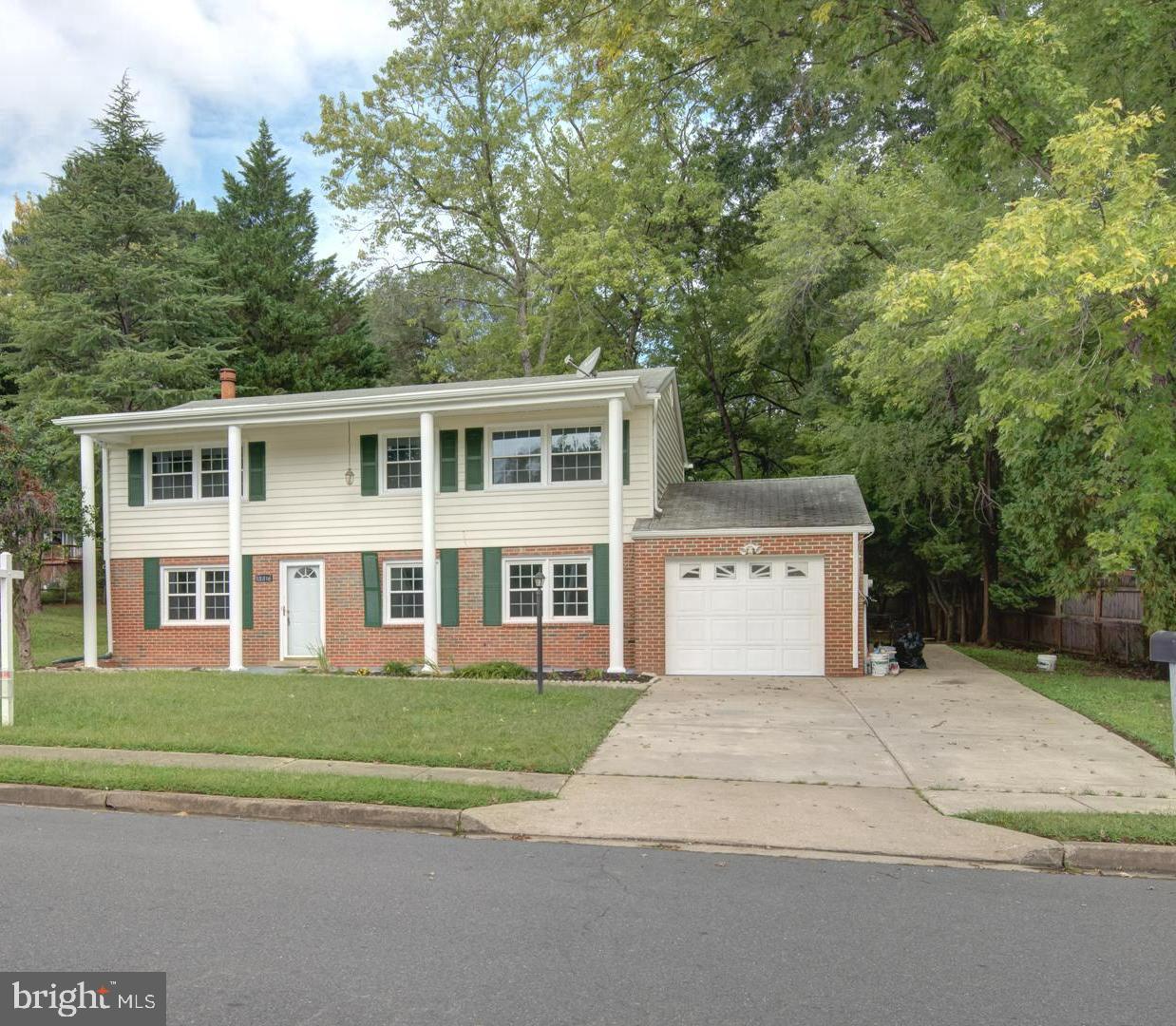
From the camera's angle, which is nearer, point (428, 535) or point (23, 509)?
point (23, 509)

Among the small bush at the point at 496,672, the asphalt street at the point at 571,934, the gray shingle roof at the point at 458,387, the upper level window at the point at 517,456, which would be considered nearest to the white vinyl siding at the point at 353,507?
the upper level window at the point at 517,456

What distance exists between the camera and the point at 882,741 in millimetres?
9008

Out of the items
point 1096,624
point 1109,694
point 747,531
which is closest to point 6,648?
point 747,531

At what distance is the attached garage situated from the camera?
14.7 metres

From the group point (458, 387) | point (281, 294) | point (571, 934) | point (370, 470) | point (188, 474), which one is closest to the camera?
point (571, 934)

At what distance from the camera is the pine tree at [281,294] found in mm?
31062

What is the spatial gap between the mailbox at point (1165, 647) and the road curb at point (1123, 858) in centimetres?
163

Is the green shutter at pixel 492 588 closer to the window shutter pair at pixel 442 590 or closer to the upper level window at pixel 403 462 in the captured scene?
the window shutter pair at pixel 442 590

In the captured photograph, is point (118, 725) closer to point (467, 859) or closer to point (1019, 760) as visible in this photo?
point (467, 859)

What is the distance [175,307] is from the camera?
89.5 ft

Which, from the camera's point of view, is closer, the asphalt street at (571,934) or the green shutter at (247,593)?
the asphalt street at (571,934)

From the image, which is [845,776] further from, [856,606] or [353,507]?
[353,507]

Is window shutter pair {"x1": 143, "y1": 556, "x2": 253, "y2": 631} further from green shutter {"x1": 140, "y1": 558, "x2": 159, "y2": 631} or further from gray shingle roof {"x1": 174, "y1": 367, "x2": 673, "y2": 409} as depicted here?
gray shingle roof {"x1": 174, "y1": 367, "x2": 673, "y2": 409}

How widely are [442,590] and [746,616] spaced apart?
5.60 m
